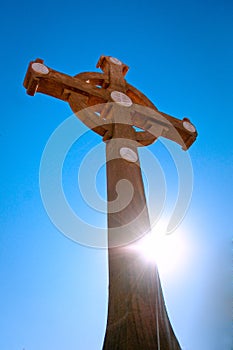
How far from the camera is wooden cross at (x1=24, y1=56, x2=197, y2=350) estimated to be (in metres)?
1.93

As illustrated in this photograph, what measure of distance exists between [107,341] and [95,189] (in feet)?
4.57

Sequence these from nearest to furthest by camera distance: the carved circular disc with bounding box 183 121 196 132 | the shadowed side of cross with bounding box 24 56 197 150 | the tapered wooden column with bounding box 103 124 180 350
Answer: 1. the tapered wooden column with bounding box 103 124 180 350
2. the shadowed side of cross with bounding box 24 56 197 150
3. the carved circular disc with bounding box 183 121 196 132

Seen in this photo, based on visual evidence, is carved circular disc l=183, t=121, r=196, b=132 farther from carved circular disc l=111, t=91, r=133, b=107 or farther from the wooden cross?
carved circular disc l=111, t=91, r=133, b=107

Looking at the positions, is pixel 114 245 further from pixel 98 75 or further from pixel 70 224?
pixel 98 75

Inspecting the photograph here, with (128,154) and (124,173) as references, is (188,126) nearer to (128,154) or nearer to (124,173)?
(128,154)

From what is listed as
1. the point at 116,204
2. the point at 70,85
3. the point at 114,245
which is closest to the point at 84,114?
the point at 70,85

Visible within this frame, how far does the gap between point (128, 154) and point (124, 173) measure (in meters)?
0.25

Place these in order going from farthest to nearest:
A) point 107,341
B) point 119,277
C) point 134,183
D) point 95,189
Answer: point 95,189
point 134,183
point 119,277
point 107,341

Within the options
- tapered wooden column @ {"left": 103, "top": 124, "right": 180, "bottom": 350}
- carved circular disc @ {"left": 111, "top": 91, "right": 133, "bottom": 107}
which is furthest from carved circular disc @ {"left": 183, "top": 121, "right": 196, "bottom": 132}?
tapered wooden column @ {"left": 103, "top": 124, "right": 180, "bottom": 350}

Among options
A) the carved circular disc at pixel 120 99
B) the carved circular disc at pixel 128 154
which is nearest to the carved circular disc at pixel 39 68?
the carved circular disc at pixel 120 99

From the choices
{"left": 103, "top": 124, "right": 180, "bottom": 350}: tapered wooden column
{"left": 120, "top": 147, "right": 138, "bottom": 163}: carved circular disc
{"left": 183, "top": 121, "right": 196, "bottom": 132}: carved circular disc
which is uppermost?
{"left": 183, "top": 121, "right": 196, "bottom": 132}: carved circular disc

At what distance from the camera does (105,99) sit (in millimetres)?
3494

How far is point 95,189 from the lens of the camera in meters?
3.04

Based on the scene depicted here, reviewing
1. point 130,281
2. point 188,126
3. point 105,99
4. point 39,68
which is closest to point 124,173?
point 130,281
